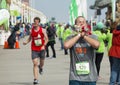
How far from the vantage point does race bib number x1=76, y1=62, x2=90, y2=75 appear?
25.8 feet

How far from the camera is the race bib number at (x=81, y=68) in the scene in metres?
7.86

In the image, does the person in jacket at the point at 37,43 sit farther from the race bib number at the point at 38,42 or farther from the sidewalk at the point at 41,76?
the sidewalk at the point at 41,76

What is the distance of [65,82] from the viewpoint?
1382 centimetres

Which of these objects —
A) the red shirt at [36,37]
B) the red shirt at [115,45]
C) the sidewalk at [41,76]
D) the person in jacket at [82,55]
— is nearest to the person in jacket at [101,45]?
the sidewalk at [41,76]

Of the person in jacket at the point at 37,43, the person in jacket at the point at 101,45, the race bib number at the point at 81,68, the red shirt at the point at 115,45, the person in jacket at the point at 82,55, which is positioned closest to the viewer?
the person in jacket at the point at 82,55

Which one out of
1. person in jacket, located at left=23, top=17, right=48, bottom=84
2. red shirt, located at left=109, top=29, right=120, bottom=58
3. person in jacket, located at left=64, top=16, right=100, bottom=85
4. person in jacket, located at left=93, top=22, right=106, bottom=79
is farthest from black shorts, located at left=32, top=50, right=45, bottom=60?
person in jacket, located at left=64, top=16, right=100, bottom=85

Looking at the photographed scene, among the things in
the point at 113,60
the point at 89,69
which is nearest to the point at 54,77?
the point at 113,60

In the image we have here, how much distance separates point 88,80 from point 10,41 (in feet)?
79.7

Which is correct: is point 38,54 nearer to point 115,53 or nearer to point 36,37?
point 36,37

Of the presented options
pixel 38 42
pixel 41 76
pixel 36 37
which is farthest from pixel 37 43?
pixel 41 76

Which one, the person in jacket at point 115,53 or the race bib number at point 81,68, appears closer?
the race bib number at point 81,68

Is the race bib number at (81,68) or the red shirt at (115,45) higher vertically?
the red shirt at (115,45)

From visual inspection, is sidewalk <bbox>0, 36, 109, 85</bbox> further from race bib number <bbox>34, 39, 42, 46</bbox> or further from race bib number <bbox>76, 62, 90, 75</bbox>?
race bib number <bbox>76, 62, 90, 75</bbox>

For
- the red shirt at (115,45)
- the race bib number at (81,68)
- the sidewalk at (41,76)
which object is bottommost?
the sidewalk at (41,76)
